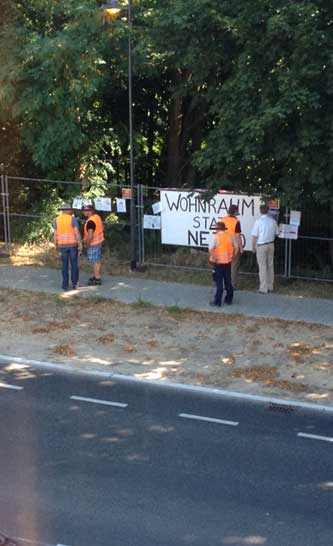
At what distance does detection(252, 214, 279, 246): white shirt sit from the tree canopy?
0.61m

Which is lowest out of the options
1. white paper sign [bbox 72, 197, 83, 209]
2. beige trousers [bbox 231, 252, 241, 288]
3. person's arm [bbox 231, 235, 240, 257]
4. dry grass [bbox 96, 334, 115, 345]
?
dry grass [bbox 96, 334, 115, 345]

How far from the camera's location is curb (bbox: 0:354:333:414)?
923cm

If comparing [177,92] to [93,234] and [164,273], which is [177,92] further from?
[164,273]

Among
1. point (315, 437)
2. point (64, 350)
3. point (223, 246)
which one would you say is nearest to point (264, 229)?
point (223, 246)

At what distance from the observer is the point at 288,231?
15.3 m

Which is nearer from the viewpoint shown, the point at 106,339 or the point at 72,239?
the point at 106,339

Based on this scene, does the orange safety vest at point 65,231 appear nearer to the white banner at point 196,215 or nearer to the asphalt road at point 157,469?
the white banner at point 196,215

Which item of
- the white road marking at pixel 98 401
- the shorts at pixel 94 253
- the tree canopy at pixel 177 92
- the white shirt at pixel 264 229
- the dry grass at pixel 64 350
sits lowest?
the white road marking at pixel 98 401

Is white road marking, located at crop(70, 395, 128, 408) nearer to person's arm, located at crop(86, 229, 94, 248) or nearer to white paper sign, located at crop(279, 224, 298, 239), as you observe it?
person's arm, located at crop(86, 229, 94, 248)

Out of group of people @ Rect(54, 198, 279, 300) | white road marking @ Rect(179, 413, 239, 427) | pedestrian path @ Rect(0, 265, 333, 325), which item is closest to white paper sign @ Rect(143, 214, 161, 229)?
pedestrian path @ Rect(0, 265, 333, 325)

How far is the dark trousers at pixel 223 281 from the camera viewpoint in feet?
44.3

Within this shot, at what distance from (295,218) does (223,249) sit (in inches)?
94.7

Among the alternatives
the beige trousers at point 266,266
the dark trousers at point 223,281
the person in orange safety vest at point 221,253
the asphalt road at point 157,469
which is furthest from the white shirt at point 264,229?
the asphalt road at point 157,469

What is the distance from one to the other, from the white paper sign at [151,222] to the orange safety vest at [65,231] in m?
2.54
